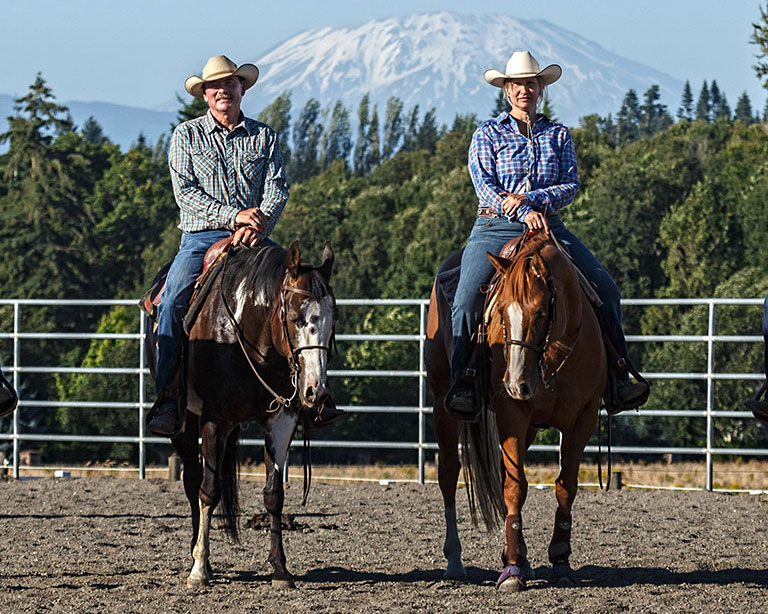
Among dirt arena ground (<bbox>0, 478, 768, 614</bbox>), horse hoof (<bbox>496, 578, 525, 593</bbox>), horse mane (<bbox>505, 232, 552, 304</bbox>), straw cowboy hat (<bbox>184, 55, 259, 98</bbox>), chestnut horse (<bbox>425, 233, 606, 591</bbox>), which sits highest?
straw cowboy hat (<bbox>184, 55, 259, 98</bbox>)

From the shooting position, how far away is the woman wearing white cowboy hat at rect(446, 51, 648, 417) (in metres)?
6.36

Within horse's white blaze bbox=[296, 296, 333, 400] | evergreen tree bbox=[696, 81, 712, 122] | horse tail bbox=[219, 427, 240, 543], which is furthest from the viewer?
evergreen tree bbox=[696, 81, 712, 122]

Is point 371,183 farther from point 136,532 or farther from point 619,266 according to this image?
point 136,532

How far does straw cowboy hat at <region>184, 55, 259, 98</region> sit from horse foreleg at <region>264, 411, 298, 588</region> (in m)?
1.87

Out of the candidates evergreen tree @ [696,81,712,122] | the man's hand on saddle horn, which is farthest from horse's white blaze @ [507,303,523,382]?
evergreen tree @ [696,81,712,122]

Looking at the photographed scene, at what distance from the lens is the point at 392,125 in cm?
15438

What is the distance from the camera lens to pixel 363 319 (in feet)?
204

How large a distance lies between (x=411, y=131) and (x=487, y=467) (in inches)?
5828

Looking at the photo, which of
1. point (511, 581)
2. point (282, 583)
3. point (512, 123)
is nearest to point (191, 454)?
point (282, 583)

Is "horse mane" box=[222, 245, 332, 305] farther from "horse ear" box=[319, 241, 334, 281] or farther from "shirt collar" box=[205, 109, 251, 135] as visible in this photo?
"shirt collar" box=[205, 109, 251, 135]

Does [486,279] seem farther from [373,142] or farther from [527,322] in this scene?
[373,142]

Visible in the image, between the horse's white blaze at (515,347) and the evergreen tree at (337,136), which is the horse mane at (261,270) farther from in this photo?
the evergreen tree at (337,136)

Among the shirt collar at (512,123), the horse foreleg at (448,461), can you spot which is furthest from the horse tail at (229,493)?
the shirt collar at (512,123)

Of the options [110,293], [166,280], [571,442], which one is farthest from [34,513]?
[110,293]
